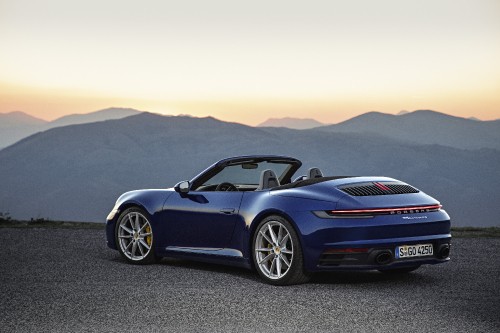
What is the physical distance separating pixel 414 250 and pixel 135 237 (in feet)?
12.6

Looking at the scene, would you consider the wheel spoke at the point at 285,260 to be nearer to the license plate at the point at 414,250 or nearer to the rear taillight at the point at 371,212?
the rear taillight at the point at 371,212

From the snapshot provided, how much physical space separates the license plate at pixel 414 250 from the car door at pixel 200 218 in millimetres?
1929

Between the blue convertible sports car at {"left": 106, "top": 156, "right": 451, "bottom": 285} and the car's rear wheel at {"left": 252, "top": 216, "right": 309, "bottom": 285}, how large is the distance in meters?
0.01

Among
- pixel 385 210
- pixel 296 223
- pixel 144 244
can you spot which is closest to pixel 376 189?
pixel 385 210

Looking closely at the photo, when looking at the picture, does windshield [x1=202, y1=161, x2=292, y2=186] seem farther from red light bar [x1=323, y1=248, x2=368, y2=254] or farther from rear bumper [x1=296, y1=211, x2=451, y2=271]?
red light bar [x1=323, y1=248, x2=368, y2=254]

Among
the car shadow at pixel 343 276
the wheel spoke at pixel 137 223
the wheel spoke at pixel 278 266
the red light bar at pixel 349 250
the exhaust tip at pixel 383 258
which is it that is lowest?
the car shadow at pixel 343 276

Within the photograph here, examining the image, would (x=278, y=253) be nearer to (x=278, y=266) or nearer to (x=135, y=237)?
(x=278, y=266)

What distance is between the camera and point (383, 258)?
27.0 feet

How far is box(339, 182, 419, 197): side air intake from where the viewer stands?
28.0 feet

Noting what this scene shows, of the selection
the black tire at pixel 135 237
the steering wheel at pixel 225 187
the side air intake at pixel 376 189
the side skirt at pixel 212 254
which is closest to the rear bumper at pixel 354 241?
the side air intake at pixel 376 189

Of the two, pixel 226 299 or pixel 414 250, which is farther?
pixel 414 250

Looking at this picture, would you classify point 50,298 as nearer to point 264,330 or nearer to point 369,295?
point 264,330

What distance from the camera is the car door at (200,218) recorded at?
9305 millimetres

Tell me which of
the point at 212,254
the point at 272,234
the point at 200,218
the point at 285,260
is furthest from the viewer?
the point at 200,218
